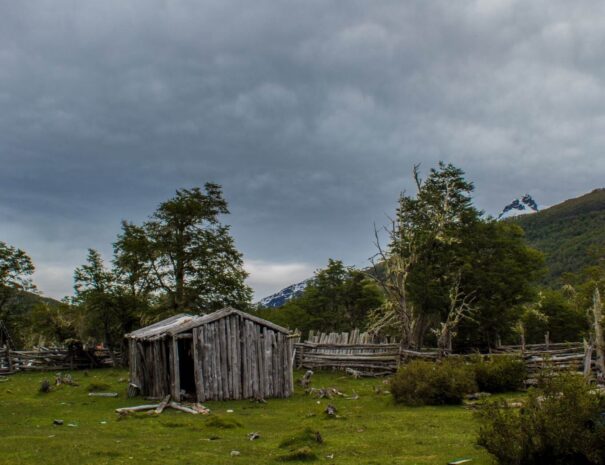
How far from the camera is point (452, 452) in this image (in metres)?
9.93

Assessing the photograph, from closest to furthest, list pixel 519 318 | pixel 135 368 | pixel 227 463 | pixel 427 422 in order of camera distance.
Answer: pixel 227 463 → pixel 427 422 → pixel 135 368 → pixel 519 318

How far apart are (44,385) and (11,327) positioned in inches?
1027

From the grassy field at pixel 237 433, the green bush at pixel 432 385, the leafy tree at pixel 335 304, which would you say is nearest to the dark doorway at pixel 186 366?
the grassy field at pixel 237 433

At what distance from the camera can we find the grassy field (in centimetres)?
1002

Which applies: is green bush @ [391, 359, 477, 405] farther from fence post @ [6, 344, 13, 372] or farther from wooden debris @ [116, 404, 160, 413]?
Answer: fence post @ [6, 344, 13, 372]

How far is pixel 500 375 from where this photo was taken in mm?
18656

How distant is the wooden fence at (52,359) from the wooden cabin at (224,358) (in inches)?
786

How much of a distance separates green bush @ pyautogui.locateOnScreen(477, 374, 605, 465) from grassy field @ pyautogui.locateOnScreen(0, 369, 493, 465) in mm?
1015

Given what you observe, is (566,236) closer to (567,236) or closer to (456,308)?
(567,236)

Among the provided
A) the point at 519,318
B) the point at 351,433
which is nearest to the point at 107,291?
the point at 519,318

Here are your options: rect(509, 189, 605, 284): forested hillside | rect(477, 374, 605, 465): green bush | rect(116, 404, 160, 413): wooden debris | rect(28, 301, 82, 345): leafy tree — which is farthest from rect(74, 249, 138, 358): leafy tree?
rect(509, 189, 605, 284): forested hillside

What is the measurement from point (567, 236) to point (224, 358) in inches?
Answer: 4909

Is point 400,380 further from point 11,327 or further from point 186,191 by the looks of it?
point 11,327

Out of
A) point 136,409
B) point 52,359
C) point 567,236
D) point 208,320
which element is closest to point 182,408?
point 136,409
